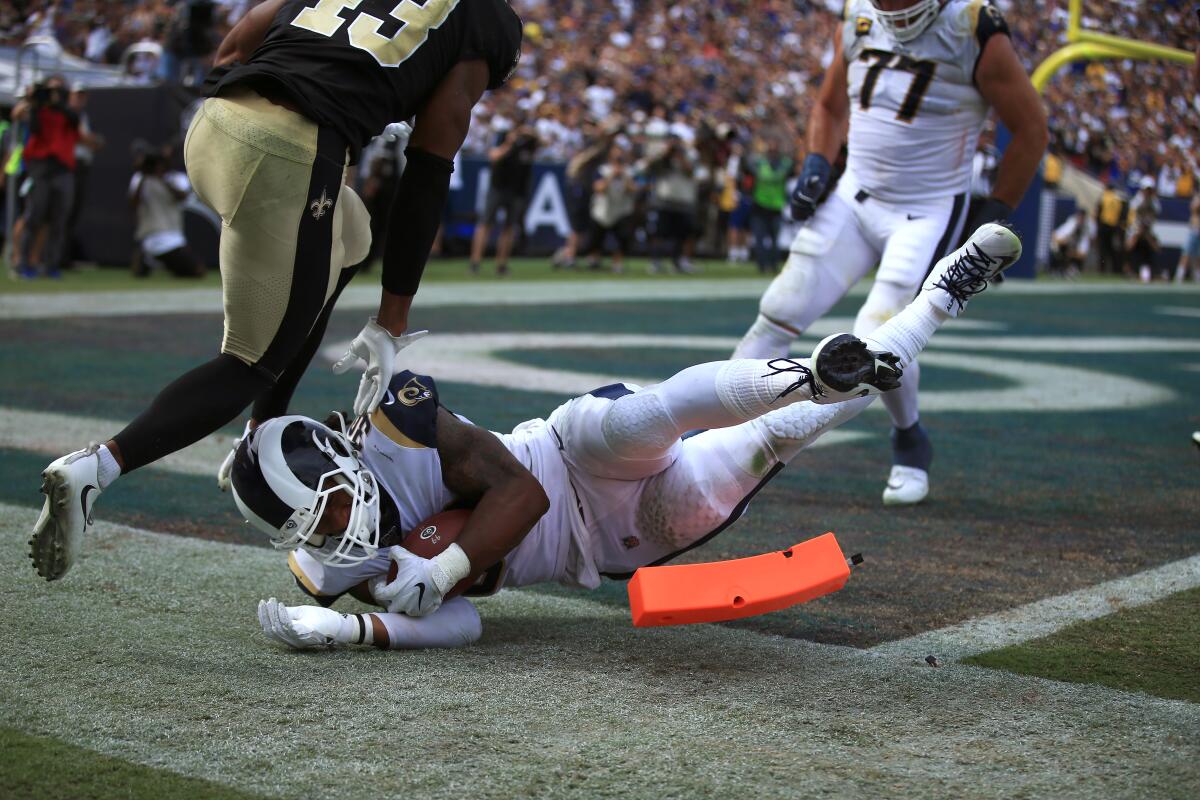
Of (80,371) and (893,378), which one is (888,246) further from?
(80,371)

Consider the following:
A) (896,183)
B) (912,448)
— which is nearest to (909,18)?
(896,183)

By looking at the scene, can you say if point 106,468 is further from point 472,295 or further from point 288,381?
point 472,295

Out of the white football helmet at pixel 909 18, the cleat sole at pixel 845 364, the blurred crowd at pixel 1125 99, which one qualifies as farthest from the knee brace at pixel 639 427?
the blurred crowd at pixel 1125 99

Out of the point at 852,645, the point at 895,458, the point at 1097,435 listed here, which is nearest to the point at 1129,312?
the point at 1097,435

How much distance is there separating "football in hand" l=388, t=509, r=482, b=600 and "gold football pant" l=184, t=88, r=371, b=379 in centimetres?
51

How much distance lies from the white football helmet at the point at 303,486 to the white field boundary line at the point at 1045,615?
1.19 m

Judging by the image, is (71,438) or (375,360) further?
(71,438)

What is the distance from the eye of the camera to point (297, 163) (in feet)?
10.5

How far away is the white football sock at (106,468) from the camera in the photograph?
3025 mm

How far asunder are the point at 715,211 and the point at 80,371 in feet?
52.7

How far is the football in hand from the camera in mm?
3176

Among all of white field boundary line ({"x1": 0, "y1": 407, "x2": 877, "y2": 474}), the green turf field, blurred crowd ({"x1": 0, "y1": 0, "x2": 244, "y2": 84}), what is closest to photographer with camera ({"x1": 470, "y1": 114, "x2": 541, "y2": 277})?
blurred crowd ({"x1": 0, "y1": 0, "x2": 244, "y2": 84})

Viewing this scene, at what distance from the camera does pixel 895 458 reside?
17.1ft

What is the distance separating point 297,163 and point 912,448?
2.78 m
